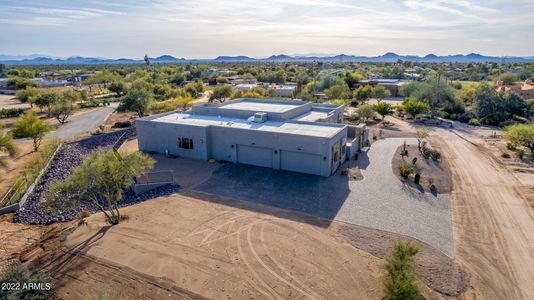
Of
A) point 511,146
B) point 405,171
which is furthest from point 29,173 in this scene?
point 511,146

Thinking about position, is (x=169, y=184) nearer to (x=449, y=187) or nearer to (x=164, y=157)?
(x=164, y=157)

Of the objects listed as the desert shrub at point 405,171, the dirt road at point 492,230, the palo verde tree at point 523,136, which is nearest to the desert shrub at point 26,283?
the dirt road at point 492,230

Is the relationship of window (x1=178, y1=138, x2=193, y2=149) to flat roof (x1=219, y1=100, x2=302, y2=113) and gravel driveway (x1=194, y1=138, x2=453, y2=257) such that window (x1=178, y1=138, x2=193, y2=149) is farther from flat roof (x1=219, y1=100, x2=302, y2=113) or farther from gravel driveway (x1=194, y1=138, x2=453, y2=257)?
flat roof (x1=219, y1=100, x2=302, y2=113)

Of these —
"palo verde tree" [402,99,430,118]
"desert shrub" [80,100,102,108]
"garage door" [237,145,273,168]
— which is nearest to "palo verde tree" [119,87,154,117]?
"garage door" [237,145,273,168]

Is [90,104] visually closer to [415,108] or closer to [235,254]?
[415,108]

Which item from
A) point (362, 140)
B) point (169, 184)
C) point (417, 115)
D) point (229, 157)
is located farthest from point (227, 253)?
point (417, 115)

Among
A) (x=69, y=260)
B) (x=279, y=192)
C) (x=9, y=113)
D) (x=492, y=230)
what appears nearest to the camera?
(x=69, y=260)

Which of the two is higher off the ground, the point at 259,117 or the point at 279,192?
the point at 259,117
